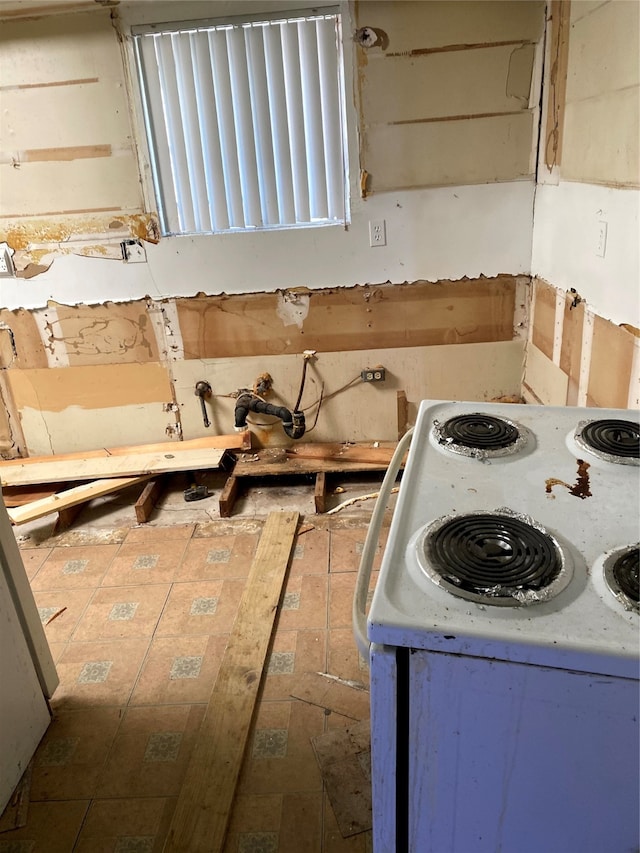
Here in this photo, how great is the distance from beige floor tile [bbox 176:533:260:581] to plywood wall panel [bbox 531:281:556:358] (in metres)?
1.59

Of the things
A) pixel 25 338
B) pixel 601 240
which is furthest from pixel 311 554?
pixel 25 338

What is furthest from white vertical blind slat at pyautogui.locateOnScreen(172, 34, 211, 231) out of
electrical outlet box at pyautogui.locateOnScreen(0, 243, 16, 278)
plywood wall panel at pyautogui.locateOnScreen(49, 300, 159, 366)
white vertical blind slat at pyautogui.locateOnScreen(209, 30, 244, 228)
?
electrical outlet box at pyautogui.locateOnScreen(0, 243, 16, 278)

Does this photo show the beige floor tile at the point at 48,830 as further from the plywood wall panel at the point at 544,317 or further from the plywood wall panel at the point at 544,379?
the plywood wall panel at the point at 544,317

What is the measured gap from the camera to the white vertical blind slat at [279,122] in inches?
103

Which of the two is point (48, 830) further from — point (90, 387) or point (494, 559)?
point (90, 387)

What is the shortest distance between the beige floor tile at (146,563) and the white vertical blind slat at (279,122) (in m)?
1.63

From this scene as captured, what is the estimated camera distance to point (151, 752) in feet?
5.73

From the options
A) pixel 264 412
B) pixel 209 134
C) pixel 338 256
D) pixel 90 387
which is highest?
pixel 209 134

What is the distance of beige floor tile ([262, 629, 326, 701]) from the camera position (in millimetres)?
1936

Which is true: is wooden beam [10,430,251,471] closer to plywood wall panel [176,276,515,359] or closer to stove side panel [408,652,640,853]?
plywood wall panel [176,276,515,359]

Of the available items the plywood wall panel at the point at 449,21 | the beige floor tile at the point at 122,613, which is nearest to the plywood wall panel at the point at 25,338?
the beige floor tile at the point at 122,613

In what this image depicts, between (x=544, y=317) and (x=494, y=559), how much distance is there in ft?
6.78

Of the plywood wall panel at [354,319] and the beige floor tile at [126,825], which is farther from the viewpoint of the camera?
the plywood wall panel at [354,319]

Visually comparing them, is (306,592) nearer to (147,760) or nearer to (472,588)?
(147,760)
